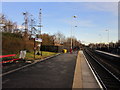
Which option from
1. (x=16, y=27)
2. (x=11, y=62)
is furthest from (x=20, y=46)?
(x=16, y=27)

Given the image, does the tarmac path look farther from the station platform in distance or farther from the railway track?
the railway track

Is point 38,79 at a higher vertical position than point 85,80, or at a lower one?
higher

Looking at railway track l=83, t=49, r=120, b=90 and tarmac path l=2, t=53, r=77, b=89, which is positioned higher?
tarmac path l=2, t=53, r=77, b=89

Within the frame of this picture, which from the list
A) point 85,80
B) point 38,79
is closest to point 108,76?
point 85,80

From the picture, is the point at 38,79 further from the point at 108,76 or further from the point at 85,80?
the point at 108,76

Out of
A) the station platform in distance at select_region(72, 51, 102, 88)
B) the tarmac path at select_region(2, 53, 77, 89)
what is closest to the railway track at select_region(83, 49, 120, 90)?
the station platform in distance at select_region(72, 51, 102, 88)

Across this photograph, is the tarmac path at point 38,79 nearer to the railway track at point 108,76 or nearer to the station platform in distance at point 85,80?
the station platform in distance at point 85,80

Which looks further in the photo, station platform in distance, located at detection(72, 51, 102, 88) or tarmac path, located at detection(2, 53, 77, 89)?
station platform in distance, located at detection(72, 51, 102, 88)

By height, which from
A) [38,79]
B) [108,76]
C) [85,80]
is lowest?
[108,76]

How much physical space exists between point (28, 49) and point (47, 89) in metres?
17.7

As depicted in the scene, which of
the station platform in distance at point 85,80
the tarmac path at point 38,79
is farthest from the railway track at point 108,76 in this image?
the tarmac path at point 38,79

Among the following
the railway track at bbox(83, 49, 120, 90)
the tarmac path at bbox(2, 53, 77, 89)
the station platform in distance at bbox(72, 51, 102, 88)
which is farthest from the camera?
the railway track at bbox(83, 49, 120, 90)

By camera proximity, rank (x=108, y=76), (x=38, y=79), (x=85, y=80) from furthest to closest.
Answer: (x=108, y=76) < (x=85, y=80) < (x=38, y=79)

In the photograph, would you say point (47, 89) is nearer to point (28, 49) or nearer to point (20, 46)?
point (20, 46)
